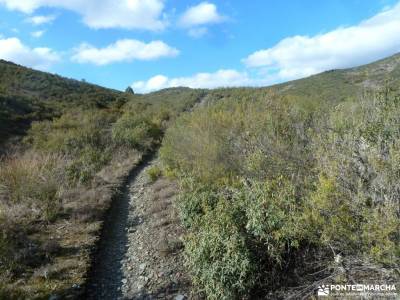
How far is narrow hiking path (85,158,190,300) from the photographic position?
5.46 metres

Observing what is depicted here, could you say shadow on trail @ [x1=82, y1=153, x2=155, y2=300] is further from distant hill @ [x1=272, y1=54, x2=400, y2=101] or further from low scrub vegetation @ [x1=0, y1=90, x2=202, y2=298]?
distant hill @ [x1=272, y1=54, x2=400, y2=101]

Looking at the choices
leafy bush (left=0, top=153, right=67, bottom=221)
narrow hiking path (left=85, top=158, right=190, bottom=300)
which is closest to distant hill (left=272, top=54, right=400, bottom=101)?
narrow hiking path (left=85, top=158, right=190, bottom=300)

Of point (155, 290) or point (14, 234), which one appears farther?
point (14, 234)

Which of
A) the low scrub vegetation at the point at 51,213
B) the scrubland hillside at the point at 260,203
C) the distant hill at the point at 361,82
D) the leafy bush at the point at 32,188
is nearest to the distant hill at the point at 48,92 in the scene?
the distant hill at the point at 361,82

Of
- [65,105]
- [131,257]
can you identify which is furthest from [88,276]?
[65,105]

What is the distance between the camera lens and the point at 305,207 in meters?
3.76

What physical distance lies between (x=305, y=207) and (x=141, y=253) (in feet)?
12.4

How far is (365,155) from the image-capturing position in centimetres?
391

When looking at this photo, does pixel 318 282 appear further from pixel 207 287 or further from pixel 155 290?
pixel 155 290

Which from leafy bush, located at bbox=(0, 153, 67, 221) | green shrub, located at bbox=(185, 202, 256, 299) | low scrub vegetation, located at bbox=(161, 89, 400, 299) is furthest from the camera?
leafy bush, located at bbox=(0, 153, 67, 221)

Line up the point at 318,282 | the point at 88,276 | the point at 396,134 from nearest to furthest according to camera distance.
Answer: the point at 396,134 → the point at 318,282 → the point at 88,276

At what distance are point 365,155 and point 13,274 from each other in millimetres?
5141

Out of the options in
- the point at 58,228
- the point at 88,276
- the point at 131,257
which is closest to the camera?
the point at 88,276

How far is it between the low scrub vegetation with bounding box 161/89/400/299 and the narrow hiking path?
1.96ft
